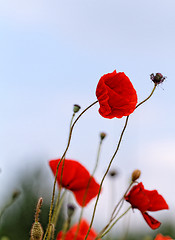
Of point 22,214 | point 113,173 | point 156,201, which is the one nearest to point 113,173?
point 113,173

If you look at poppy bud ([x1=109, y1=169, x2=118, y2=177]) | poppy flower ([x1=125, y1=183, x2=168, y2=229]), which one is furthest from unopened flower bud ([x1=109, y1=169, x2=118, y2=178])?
poppy flower ([x1=125, y1=183, x2=168, y2=229])

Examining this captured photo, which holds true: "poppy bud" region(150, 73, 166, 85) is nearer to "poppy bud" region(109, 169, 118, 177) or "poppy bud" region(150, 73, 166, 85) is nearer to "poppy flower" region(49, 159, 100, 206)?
"poppy flower" region(49, 159, 100, 206)

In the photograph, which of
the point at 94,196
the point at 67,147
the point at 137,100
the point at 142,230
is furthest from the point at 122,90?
the point at 142,230

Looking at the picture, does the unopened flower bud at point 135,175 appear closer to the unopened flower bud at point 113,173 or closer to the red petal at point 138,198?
the red petal at point 138,198

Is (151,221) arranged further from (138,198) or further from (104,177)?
(104,177)

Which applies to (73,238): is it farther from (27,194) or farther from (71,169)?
(27,194)

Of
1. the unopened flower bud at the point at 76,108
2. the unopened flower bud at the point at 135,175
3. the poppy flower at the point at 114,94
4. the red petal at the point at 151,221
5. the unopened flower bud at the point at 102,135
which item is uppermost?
the poppy flower at the point at 114,94

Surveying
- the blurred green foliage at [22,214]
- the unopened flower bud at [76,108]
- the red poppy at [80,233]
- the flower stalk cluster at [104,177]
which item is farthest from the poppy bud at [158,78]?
the blurred green foliage at [22,214]

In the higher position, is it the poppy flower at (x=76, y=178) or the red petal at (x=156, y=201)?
the poppy flower at (x=76, y=178)
